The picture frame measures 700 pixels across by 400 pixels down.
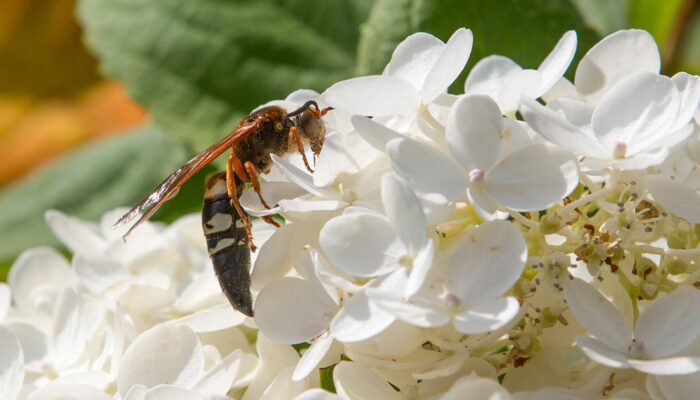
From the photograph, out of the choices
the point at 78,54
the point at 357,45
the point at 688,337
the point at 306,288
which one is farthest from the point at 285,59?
the point at 78,54

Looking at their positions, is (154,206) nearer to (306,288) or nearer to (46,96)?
(306,288)

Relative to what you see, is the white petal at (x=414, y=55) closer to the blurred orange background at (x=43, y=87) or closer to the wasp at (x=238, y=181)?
the wasp at (x=238, y=181)

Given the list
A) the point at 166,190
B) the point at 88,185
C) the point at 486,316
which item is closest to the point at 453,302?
the point at 486,316

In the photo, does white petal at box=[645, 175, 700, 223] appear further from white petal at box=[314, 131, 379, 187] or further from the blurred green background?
the blurred green background

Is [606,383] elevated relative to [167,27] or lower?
lower

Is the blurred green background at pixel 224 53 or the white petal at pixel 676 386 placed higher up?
the blurred green background at pixel 224 53

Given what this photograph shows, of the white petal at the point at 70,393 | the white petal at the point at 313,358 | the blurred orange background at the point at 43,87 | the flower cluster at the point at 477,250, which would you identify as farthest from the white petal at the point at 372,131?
the blurred orange background at the point at 43,87

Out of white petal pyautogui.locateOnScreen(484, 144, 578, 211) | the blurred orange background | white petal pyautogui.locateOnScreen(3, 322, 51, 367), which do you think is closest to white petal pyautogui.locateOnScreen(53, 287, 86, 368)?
white petal pyautogui.locateOnScreen(3, 322, 51, 367)
